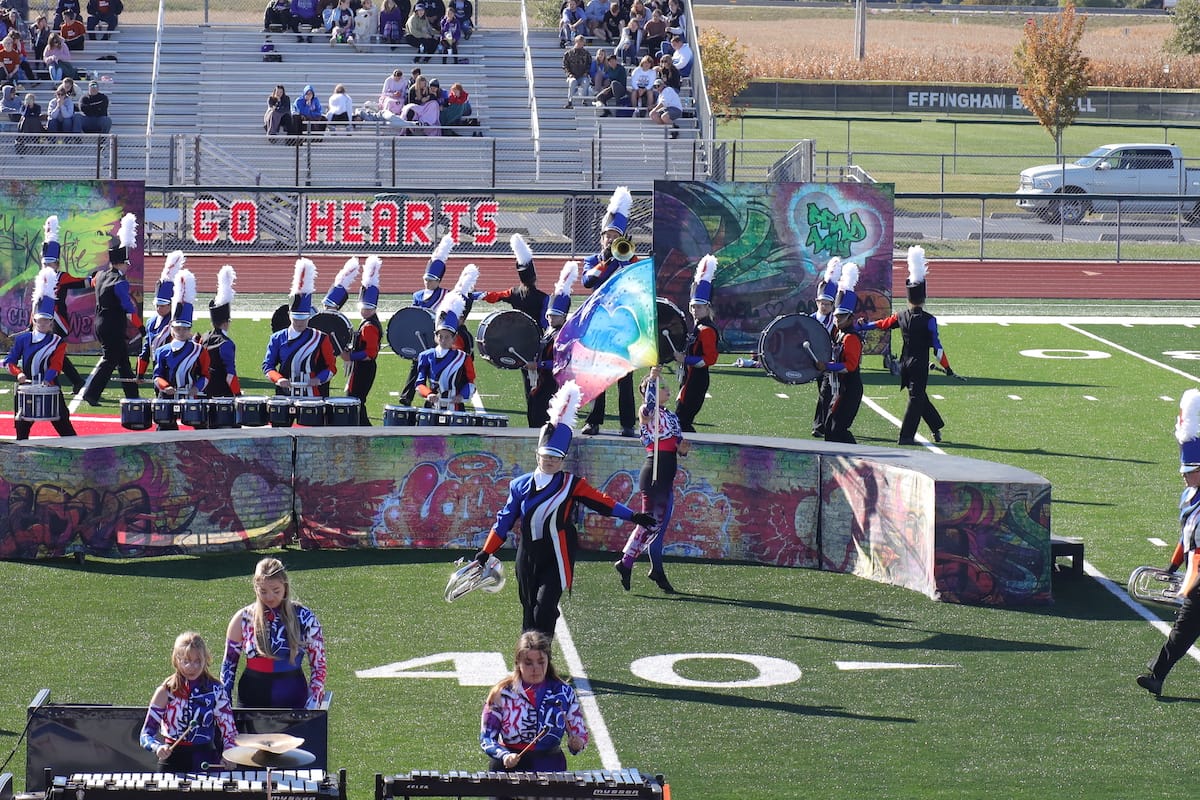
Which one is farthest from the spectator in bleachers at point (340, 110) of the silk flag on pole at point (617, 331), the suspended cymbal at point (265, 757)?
the suspended cymbal at point (265, 757)

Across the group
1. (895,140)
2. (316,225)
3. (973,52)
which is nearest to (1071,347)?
(316,225)

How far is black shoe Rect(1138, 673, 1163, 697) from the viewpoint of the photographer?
1123cm

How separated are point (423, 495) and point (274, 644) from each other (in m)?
5.62

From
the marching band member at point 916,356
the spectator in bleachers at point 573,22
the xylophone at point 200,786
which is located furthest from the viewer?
the spectator in bleachers at point 573,22

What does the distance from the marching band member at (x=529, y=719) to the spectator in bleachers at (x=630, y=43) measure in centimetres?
3169

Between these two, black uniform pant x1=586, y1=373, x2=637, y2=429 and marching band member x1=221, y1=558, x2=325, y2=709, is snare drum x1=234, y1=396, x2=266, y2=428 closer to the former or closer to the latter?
black uniform pant x1=586, y1=373, x2=637, y2=429

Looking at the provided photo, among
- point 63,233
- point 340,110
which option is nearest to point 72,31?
point 340,110

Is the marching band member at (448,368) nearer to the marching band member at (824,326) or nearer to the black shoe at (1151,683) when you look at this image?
the marching band member at (824,326)

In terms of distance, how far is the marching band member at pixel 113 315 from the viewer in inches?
829

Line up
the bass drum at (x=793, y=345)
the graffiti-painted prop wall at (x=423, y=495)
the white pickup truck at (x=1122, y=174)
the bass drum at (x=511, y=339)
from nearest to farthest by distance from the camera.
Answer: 1. the graffiti-painted prop wall at (x=423, y=495)
2. the bass drum at (x=511, y=339)
3. the bass drum at (x=793, y=345)
4. the white pickup truck at (x=1122, y=174)

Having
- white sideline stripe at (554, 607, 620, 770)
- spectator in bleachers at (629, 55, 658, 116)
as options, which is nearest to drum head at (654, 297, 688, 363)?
white sideline stripe at (554, 607, 620, 770)

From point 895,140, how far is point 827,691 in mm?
46716

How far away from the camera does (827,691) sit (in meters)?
11.4

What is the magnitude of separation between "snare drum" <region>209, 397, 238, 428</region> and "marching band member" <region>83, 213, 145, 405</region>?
447 cm
